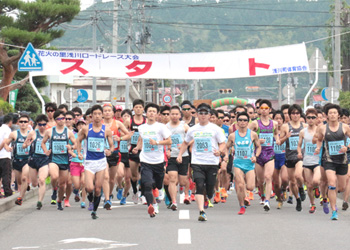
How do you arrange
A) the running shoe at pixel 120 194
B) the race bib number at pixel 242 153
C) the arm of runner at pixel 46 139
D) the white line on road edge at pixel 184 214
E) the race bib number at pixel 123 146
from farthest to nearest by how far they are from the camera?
1. the running shoe at pixel 120 194
2. the race bib number at pixel 123 146
3. the arm of runner at pixel 46 139
4. the race bib number at pixel 242 153
5. the white line on road edge at pixel 184 214

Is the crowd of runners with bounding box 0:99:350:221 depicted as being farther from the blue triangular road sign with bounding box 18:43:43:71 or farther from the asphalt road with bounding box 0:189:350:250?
the blue triangular road sign with bounding box 18:43:43:71

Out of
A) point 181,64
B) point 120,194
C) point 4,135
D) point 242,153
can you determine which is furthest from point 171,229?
point 181,64

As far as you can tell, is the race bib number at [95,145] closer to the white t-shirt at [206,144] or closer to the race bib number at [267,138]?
the white t-shirt at [206,144]

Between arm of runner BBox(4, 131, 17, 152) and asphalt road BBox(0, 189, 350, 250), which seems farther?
arm of runner BBox(4, 131, 17, 152)

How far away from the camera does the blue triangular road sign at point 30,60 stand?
20375mm

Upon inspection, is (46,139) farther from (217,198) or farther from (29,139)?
(217,198)

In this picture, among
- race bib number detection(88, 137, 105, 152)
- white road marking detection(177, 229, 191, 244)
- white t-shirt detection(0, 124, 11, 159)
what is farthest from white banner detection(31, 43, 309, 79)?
white road marking detection(177, 229, 191, 244)

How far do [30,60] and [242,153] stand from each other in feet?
25.8

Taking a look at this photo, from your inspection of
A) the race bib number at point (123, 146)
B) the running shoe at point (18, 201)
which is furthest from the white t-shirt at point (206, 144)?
the running shoe at point (18, 201)

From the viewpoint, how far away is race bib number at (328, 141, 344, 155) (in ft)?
45.2

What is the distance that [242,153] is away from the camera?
48.6ft

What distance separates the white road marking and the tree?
2161 centimetres

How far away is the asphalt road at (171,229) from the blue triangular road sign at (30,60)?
18.1 ft

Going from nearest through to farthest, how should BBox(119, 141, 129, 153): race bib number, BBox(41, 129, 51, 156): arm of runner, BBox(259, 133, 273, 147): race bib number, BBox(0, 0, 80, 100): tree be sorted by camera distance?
BBox(41, 129, 51, 156): arm of runner → BBox(259, 133, 273, 147): race bib number → BBox(119, 141, 129, 153): race bib number → BBox(0, 0, 80, 100): tree
